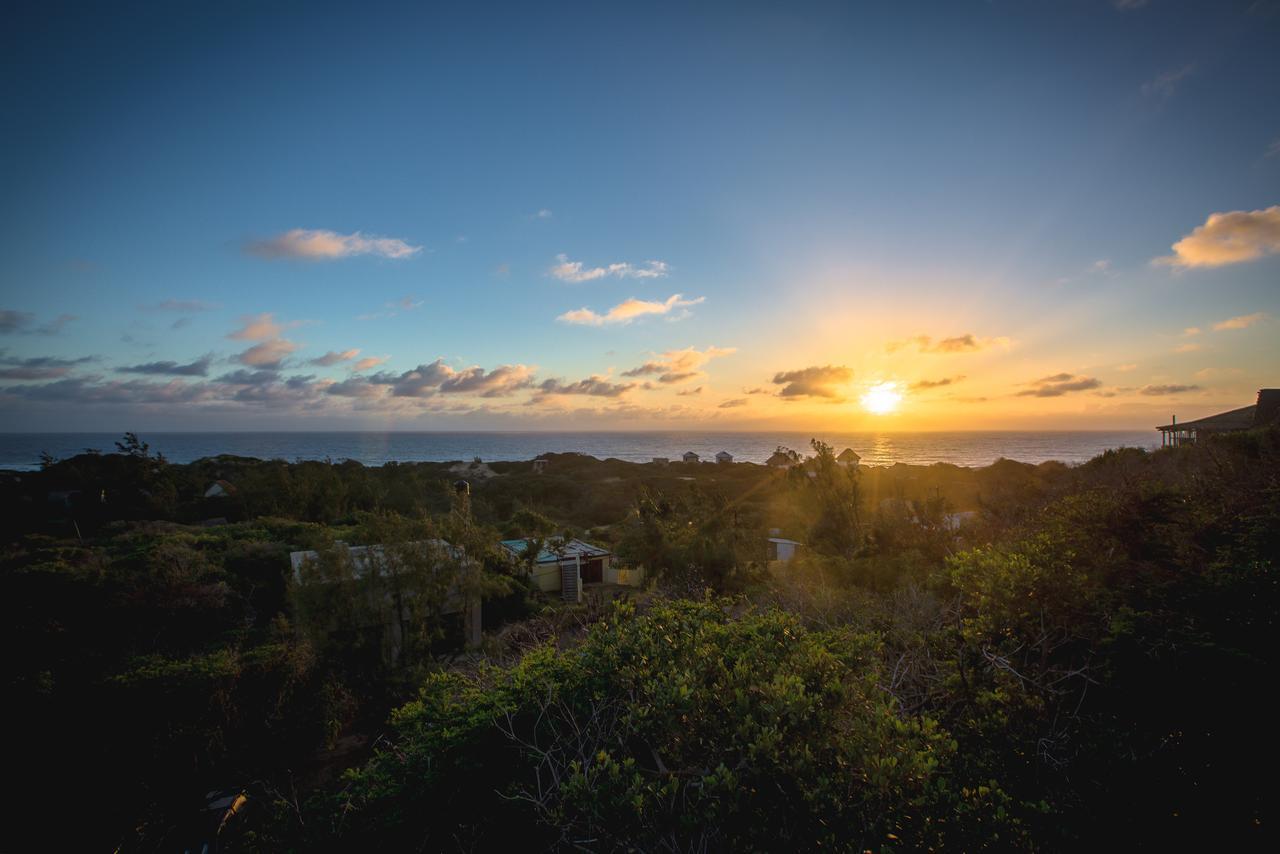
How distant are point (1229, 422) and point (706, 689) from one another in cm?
2887

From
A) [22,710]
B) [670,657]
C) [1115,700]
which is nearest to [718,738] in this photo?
[670,657]

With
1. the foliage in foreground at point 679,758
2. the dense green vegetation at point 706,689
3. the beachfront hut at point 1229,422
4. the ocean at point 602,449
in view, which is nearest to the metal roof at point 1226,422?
the beachfront hut at point 1229,422

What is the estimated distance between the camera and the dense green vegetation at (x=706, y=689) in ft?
8.86

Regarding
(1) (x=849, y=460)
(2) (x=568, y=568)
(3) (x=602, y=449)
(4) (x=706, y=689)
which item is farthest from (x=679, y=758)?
(3) (x=602, y=449)

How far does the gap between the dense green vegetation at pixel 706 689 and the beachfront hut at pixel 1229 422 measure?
7.78 metres

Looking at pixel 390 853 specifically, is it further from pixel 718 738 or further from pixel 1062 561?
pixel 1062 561

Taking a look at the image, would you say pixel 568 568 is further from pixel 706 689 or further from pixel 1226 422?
pixel 1226 422

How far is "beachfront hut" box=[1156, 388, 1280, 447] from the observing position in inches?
751

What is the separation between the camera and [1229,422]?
21344mm

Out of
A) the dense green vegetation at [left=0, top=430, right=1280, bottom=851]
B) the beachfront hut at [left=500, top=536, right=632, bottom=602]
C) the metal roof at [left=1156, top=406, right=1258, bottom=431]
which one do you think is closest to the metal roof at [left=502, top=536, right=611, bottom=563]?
the beachfront hut at [left=500, top=536, right=632, bottom=602]

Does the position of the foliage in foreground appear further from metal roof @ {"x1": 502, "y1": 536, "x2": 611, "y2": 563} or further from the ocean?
the ocean

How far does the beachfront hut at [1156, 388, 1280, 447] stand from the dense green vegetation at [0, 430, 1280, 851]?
7784 millimetres

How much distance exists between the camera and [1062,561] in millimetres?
5586

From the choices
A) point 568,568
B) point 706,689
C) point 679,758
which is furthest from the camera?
point 568,568
